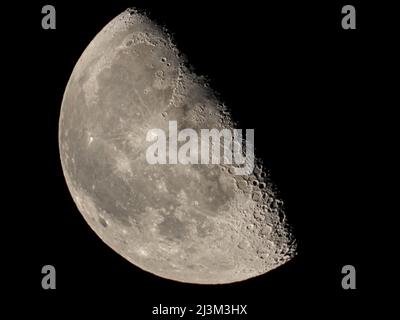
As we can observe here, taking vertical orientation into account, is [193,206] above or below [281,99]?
below

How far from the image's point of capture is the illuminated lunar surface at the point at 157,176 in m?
3.54

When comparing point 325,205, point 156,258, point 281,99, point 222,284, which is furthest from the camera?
point 222,284

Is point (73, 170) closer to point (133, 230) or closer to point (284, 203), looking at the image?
point (133, 230)

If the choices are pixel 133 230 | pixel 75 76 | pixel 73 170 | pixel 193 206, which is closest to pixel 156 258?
pixel 133 230

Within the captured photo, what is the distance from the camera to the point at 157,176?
359 cm

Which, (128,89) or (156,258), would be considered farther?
(156,258)

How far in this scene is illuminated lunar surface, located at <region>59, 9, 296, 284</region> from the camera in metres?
3.54

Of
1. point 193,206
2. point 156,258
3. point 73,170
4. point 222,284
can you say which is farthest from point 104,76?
point 222,284

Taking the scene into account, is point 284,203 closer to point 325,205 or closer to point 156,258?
point 325,205

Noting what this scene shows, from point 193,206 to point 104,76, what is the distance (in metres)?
1.21

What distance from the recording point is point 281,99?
3.52 m

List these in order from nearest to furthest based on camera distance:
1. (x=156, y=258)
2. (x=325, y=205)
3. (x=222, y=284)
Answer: (x=325, y=205) → (x=156, y=258) → (x=222, y=284)

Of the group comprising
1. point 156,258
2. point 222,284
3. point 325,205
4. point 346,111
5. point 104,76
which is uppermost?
point 104,76

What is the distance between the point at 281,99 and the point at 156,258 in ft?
5.41
